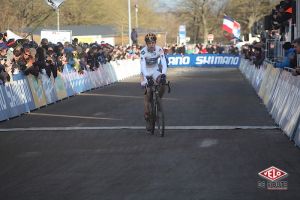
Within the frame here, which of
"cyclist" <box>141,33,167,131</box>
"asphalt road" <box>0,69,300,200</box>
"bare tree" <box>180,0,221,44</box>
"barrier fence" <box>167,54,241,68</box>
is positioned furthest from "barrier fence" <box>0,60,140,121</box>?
"bare tree" <box>180,0,221,44</box>

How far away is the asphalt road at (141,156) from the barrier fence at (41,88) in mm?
532

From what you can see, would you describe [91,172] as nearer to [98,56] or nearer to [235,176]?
[235,176]

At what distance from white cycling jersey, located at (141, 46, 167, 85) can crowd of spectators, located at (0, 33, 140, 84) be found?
17.2ft

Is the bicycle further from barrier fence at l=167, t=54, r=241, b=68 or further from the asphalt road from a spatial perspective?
barrier fence at l=167, t=54, r=241, b=68

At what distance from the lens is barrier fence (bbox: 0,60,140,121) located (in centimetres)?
1781

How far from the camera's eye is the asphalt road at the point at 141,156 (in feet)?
27.6

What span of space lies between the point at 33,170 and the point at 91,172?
927 millimetres

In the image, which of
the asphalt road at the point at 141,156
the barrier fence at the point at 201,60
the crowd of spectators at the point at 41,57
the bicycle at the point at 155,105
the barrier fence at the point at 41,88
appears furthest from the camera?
the barrier fence at the point at 201,60

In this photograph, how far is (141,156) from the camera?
35.9 feet

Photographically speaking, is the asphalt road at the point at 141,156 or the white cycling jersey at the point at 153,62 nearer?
the asphalt road at the point at 141,156

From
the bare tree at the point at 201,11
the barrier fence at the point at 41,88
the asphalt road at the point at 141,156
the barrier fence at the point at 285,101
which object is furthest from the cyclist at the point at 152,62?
the bare tree at the point at 201,11

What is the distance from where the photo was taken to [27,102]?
19484 mm

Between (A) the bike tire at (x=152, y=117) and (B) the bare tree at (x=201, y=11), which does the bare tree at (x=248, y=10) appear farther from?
(A) the bike tire at (x=152, y=117)

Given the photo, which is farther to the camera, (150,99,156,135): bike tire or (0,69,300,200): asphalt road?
(150,99,156,135): bike tire
